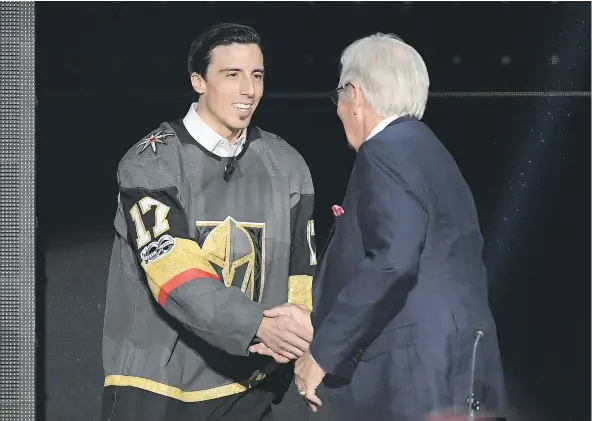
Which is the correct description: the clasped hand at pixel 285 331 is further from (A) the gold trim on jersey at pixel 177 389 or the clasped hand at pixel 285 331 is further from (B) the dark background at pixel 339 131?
(B) the dark background at pixel 339 131

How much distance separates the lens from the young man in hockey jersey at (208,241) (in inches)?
193

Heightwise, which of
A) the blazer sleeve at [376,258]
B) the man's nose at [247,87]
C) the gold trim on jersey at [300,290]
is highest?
the man's nose at [247,87]

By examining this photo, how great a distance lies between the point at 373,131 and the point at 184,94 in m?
2.01

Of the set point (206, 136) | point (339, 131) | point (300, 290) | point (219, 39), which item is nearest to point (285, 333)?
point (300, 290)

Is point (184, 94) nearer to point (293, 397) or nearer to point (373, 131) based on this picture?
point (293, 397)

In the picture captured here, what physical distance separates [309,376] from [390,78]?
0.93 m

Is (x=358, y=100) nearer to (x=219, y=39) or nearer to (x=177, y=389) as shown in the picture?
(x=219, y=39)

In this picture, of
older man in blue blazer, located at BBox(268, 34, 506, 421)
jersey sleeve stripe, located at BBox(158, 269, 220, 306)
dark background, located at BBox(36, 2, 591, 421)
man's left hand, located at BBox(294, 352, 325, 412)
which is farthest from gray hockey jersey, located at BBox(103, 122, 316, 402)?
dark background, located at BBox(36, 2, 591, 421)

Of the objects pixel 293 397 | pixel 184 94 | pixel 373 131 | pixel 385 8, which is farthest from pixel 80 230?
pixel 373 131

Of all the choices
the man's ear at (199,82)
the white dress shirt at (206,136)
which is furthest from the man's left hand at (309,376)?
the man's ear at (199,82)

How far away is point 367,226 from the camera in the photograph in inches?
166

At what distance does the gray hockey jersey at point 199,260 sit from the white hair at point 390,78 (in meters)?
0.83

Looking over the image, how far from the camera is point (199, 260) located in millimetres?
4859

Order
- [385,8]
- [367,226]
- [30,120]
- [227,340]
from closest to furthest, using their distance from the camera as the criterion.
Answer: [367,226]
[227,340]
[30,120]
[385,8]
